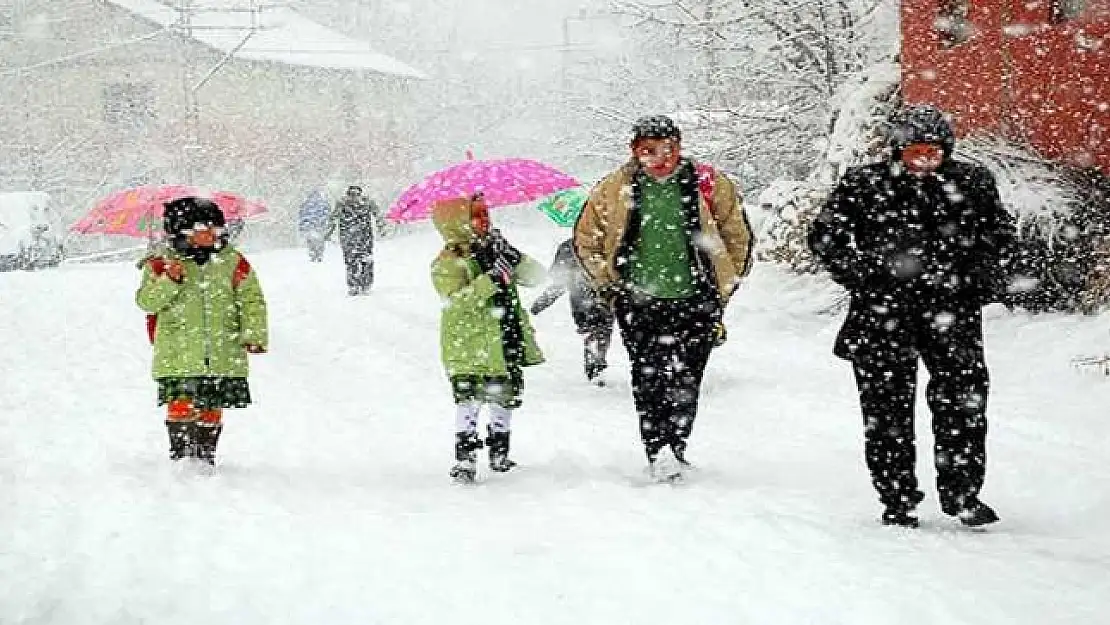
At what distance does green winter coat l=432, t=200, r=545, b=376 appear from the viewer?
7121 millimetres

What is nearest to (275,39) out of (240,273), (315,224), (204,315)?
(315,224)

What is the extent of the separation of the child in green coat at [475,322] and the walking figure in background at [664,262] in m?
0.57

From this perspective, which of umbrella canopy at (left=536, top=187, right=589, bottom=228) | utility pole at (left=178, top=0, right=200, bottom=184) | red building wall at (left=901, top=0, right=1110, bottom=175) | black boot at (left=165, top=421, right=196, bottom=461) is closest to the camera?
black boot at (left=165, top=421, right=196, bottom=461)

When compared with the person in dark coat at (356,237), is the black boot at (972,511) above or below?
above

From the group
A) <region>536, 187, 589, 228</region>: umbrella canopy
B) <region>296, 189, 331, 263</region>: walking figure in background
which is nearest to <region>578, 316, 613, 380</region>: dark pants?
<region>536, 187, 589, 228</region>: umbrella canopy

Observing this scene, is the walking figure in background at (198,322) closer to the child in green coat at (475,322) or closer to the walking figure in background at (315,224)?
the child in green coat at (475,322)

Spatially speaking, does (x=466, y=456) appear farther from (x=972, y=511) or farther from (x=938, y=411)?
(x=972, y=511)

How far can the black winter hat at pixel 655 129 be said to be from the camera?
6598 millimetres

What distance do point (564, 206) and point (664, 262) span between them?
5623mm

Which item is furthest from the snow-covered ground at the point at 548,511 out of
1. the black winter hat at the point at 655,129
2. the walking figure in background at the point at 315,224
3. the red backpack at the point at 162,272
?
the walking figure in background at the point at 315,224

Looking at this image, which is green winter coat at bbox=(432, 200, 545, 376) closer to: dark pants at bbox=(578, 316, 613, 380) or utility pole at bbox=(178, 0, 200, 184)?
dark pants at bbox=(578, 316, 613, 380)

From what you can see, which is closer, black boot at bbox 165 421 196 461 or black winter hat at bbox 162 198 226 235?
black winter hat at bbox 162 198 226 235

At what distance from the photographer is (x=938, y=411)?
221 inches

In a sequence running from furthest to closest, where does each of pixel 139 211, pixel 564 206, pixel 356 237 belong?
pixel 356 237 < pixel 139 211 < pixel 564 206
